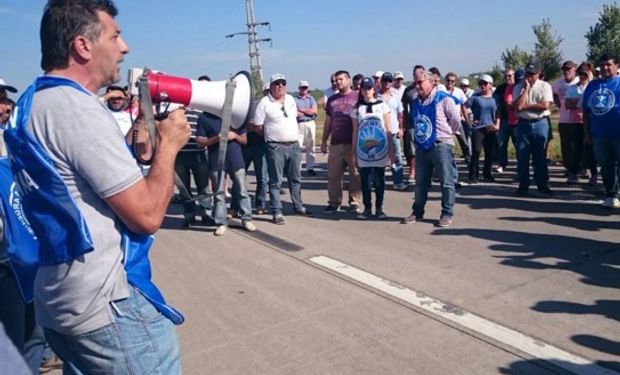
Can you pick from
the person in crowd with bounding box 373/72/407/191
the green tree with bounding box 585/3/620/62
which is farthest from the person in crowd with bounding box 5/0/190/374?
the green tree with bounding box 585/3/620/62

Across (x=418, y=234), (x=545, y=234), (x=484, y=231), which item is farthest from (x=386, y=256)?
(x=545, y=234)

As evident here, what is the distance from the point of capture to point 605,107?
21.9 ft

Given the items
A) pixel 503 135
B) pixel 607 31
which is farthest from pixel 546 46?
pixel 503 135

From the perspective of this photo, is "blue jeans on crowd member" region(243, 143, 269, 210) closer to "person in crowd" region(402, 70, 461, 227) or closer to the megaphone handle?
"person in crowd" region(402, 70, 461, 227)

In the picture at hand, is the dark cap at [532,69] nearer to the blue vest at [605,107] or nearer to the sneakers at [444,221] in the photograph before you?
the blue vest at [605,107]

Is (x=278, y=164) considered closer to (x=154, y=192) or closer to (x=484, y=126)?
(x=484, y=126)

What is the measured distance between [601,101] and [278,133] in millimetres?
4115

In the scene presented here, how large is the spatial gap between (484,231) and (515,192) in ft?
7.70

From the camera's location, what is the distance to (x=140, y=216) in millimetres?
1683

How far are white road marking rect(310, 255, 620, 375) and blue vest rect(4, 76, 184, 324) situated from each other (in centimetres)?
275

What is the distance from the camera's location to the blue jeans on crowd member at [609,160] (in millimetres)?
6801

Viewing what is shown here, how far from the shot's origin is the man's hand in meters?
1.87

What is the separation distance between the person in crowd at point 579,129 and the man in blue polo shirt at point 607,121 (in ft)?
4.74

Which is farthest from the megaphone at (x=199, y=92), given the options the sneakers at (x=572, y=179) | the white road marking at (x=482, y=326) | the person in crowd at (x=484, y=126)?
the sneakers at (x=572, y=179)
